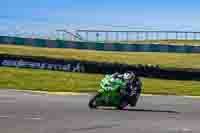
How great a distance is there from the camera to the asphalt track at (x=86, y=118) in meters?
12.9

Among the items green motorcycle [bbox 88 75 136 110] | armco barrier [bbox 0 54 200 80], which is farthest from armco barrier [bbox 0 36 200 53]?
green motorcycle [bbox 88 75 136 110]

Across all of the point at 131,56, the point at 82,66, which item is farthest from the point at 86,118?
the point at 131,56

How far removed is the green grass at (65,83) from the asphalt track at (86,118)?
22.4 feet

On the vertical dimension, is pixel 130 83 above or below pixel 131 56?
below

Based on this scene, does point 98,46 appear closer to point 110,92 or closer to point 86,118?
point 110,92

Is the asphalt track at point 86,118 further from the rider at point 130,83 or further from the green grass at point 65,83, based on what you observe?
the green grass at point 65,83

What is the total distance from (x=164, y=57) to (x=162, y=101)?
1000 inches

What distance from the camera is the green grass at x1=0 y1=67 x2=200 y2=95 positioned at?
88.9 feet

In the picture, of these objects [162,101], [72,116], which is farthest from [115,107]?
[162,101]

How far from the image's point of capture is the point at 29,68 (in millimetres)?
31578

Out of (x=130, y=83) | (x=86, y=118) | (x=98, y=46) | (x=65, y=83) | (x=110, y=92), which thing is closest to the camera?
(x=86, y=118)

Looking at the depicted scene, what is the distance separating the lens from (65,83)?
1130 inches

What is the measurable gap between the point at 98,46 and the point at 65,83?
22.8 m

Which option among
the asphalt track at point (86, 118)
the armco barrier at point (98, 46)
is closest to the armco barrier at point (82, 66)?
the asphalt track at point (86, 118)
